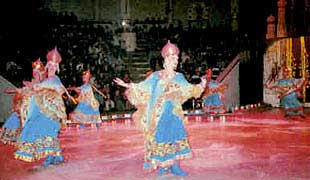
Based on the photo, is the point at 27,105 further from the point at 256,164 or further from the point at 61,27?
the point at 61,27

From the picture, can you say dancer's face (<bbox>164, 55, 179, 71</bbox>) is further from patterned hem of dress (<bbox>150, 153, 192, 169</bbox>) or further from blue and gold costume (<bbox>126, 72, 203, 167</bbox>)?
patterned hem of dress (<bbox>150, 153, 192, 169</bbox>)

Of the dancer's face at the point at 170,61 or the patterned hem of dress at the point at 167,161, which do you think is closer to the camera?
the patterned hem of dress at the point at 167,161

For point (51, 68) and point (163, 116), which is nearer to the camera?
point (163, 116)

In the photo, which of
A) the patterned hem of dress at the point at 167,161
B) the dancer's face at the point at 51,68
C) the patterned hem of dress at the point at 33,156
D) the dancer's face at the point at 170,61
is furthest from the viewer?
the dancer's face at the point at 51,68

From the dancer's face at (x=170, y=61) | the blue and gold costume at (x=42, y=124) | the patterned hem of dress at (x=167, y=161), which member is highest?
the dancer's face at (x=170, y=61)

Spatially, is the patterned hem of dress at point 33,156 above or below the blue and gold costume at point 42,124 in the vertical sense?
below

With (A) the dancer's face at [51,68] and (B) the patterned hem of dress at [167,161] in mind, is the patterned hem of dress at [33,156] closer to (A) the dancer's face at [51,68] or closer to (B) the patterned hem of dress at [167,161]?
(A) the dancer's face at [51,68]

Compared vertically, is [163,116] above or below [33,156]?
above

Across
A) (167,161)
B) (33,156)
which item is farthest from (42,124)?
(167,161)

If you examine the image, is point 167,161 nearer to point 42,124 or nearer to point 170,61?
point 170,61

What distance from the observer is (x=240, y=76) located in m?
15.4

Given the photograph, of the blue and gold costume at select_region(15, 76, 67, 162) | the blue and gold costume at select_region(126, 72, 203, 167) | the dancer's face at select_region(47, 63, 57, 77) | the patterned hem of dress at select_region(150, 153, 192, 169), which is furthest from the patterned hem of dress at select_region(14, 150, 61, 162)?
the patterned hem of dress at select_region(150, 153, 192, 169)

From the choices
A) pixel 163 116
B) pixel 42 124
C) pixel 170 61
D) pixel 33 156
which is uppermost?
pixel 170 61

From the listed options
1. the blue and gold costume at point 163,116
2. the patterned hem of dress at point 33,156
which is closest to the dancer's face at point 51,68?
the patterned hem of dress at point 33,156
